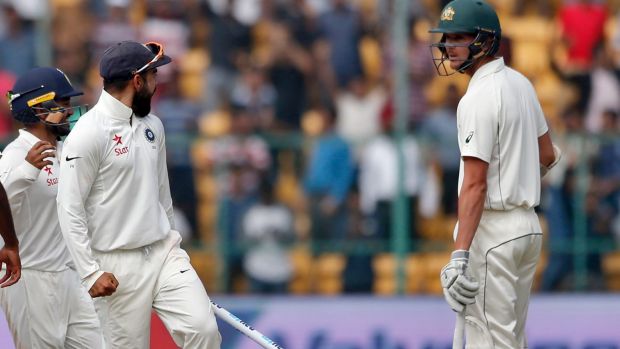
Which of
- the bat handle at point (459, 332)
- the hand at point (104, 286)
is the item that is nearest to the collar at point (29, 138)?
the hand at point (104, 286)

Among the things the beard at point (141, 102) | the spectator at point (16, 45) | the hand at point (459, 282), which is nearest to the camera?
the hand at point (459, 282)

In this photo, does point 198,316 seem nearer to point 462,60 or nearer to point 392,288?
point 462,60

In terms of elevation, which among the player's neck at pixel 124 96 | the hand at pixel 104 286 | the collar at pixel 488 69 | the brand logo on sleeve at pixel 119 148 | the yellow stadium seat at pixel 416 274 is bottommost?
the yellow stadium seat at pixel 416 274

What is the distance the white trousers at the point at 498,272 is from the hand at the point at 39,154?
2.20 meters

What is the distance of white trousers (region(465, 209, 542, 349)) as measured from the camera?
6.20 metres

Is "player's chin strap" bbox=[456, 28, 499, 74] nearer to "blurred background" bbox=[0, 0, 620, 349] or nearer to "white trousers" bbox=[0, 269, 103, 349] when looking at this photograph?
"white trousers" bbox=[0, 269, 103, 349]

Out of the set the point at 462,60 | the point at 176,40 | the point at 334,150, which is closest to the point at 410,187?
the point at 334,150

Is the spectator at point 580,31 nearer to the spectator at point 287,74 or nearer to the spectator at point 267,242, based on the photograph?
the spectator at point 287,74

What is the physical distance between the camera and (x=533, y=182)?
247 inches

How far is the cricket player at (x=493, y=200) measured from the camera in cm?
609

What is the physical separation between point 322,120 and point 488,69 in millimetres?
5141

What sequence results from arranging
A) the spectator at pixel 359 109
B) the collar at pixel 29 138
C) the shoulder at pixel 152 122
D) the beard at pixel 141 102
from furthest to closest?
the spectator at pixel 359 109 < the collar at pixel 29 138 < the shoulder at pixel 152 122 < the beard at pixel 141 102

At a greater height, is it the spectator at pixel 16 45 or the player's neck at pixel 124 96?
the player's neck at pixel 124 96

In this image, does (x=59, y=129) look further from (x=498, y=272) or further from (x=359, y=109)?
(x=359, y=109)
